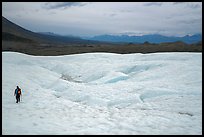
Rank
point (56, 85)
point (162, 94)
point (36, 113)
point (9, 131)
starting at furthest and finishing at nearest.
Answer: point (56, 85) → point (162, 94) → point (36, 113) → point (9, 131)

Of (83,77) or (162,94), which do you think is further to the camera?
(83,77)

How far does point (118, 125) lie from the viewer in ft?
33.1

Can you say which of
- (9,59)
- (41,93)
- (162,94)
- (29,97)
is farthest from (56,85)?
(9,59)

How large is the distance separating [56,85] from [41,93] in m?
2.91

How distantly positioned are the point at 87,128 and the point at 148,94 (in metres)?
7.20

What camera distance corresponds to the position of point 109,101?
14562 millimetres

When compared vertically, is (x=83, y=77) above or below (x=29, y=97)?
above

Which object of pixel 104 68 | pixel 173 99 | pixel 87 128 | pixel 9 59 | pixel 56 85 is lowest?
pixel 87 128

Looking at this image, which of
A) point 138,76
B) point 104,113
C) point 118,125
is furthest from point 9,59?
point 118,125

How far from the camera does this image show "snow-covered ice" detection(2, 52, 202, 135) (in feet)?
32.1

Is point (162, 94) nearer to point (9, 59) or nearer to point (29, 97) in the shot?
point (29, 97)

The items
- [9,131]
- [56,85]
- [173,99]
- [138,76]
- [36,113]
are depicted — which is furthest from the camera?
[138,76]

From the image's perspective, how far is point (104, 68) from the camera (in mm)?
26234

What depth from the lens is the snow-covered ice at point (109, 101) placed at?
32.1 feet
